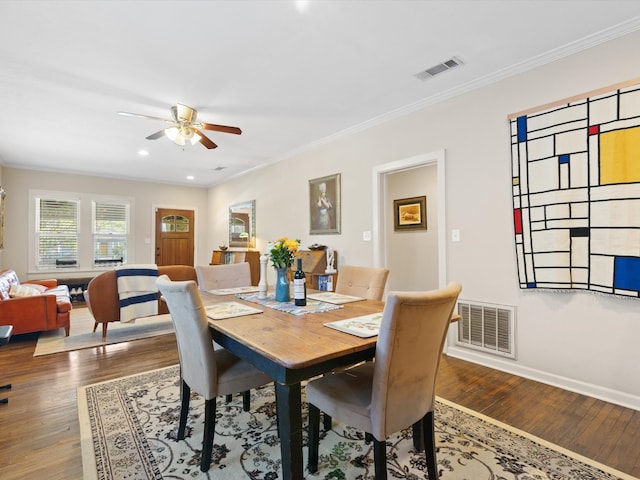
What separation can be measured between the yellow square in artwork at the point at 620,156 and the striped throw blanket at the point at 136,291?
14.4 feet

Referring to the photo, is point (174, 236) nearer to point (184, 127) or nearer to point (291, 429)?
point (184, 127)

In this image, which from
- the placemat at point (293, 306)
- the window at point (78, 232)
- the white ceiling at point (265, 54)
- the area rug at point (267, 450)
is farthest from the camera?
the window at point (78, 232)

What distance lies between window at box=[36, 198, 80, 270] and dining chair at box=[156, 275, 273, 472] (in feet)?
20.7

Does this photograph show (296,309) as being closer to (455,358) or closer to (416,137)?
(455,358)

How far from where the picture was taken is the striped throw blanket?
3.86 m

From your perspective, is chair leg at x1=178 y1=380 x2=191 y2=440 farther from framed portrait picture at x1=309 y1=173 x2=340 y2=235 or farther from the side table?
framed portrait picture at x1=309 y1=173 x2=340 y2=235

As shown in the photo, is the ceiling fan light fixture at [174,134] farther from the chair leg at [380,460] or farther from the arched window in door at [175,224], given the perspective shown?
the arched window in door at [175,224]

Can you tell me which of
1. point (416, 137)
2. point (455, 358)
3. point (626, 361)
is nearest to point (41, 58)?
point (416, 137)

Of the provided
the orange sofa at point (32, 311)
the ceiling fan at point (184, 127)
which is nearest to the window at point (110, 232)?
the orange sofa at point (32, 311)

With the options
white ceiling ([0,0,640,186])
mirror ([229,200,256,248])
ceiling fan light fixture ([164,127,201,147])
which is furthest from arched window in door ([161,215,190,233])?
ceiling fan light fixture ([164,127,201,147])

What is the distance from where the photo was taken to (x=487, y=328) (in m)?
2.98

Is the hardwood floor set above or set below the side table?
below

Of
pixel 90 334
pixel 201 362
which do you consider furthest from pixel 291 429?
pixel 90 334

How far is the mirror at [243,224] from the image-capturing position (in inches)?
251
